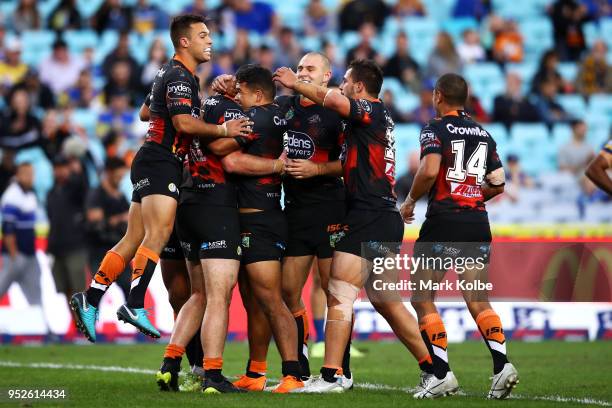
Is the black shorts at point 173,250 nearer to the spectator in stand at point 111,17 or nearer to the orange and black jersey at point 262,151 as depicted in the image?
the orange and black jersey at point 262,151

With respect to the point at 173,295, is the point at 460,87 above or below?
above

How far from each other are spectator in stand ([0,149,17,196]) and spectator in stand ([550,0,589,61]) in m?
11.6

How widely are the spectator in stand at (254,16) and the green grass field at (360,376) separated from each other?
10000mm

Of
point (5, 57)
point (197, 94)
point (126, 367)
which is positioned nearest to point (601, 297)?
point (126, 367)

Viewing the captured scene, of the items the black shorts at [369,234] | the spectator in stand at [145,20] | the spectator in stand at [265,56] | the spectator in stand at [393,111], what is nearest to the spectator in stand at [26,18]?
the spectator in stand at [145,20]

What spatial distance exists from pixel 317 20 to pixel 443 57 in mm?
2932

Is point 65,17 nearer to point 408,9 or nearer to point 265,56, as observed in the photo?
point 265,56

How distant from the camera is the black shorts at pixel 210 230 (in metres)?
9.59

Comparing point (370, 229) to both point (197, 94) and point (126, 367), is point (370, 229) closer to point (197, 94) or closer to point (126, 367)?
point (197, 94)

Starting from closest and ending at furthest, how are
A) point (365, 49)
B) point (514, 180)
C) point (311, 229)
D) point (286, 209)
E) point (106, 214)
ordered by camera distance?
point (311, 229) < point (286, 209) < point (106, 214) < point (514, 180) < point (365, 49)

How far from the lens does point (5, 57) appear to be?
2294 centimetres

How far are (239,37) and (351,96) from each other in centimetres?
1261

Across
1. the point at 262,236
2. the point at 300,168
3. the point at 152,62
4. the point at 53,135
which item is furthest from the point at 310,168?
the point at 152,62

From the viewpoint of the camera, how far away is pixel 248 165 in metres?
9.73
